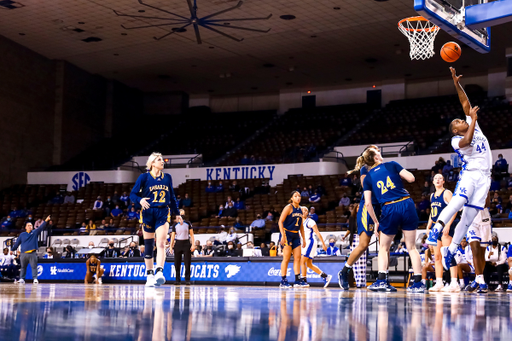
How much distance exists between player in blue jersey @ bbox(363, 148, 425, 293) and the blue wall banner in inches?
281

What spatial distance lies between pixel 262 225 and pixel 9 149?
15.9 m

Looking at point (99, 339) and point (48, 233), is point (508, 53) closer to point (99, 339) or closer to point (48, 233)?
point (48, 233)

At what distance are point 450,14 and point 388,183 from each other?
310 cm

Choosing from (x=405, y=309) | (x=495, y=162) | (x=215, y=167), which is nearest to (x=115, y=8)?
(x=215, y=167)

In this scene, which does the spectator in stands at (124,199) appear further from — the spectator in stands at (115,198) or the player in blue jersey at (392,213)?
the player in blue jersey at (392,213)

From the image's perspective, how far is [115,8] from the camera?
2453cm

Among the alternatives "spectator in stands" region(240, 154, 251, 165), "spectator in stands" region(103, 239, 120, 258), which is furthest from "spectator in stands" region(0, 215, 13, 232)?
"spectator in stands" region(240, 154, 251, 165)

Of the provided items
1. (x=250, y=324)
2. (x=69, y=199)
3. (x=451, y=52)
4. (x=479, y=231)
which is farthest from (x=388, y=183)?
(x=69, y=199)

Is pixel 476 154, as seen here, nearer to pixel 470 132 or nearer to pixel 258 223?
pixel 470 132

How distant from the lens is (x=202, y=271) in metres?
17.0

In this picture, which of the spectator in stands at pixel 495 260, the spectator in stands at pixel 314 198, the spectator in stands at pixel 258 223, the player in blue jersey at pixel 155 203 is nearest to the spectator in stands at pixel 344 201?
the spectator in stands at pixel 314 198

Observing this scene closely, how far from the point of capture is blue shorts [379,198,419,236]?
6.87m

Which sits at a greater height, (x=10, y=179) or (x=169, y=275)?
(x=10, y=179)

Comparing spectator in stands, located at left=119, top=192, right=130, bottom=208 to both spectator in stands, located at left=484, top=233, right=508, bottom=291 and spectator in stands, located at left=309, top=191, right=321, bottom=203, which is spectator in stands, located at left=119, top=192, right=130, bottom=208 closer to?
spectator in stands, located at left=309, top=191, right=321, bottom=203
